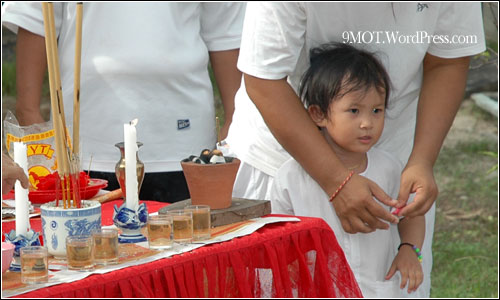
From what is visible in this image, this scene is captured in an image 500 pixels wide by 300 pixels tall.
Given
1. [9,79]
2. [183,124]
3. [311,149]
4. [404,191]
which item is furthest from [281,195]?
[9,79]

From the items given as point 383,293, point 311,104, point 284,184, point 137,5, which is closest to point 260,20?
point 311,104

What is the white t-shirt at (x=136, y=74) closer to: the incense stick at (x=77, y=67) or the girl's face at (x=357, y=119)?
the girl's face at (x=357, y=119)

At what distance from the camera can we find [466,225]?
4.58 m

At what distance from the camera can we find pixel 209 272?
1567mm

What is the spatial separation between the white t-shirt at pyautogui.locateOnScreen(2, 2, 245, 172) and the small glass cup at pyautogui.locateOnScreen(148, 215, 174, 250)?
35.8 inches

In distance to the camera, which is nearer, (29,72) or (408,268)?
(408,268)

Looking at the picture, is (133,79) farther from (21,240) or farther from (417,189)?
(21,240)

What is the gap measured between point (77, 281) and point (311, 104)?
0.93 metres

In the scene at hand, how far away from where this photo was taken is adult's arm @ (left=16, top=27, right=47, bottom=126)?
100 inches

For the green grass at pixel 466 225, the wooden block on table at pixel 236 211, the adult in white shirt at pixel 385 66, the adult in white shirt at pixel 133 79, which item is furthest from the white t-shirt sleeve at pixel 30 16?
the green grass at pixel 466 225

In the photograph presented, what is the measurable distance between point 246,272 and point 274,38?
624 millimetres

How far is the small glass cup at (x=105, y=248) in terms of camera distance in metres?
1.48

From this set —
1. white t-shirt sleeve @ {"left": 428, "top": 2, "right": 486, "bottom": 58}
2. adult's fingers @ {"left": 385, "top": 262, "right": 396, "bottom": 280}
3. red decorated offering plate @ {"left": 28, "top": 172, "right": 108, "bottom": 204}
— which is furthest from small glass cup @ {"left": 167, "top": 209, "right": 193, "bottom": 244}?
white t-shirt sleeve @ {"left": 428, "top": 2, "right": 486, "bottom": 58}

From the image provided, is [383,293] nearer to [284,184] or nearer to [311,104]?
[284,184]
